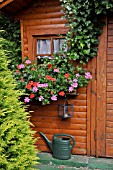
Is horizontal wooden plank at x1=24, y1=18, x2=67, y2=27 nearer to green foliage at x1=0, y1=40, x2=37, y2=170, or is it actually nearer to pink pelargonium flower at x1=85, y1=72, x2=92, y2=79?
pink pelargonium flower at x1=85, y1=72, x2=92, y2=79

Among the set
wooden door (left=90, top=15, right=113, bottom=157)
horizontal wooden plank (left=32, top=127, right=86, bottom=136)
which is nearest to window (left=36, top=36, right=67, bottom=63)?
wooden door (left=90, top=15, right=113, bottom=157)

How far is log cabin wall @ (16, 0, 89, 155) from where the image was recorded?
3762 mm

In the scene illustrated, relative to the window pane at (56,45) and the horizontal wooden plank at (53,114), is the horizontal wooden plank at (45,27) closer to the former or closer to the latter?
the window pane at (56,45)

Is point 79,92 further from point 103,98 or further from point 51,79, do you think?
point 51,79

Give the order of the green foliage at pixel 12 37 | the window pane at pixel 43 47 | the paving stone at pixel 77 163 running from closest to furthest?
the paving stone at pixel 77 163, the window pane at pixel 43 47, the green foliage at pixel 12 37

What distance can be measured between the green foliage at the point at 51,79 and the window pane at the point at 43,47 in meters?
0.29

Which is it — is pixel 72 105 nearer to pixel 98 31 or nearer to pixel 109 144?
pixel 109 144

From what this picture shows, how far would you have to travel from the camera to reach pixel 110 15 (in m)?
3.52

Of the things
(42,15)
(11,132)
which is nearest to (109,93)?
(42,15)

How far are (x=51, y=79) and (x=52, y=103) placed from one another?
55 cm

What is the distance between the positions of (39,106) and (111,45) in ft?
5.10

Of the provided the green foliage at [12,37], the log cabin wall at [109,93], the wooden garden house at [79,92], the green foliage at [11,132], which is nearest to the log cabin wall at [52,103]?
the wooden garden house at [79,92]

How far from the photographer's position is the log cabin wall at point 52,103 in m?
3.76

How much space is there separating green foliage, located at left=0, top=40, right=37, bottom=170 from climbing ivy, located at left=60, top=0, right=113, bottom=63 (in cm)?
153
